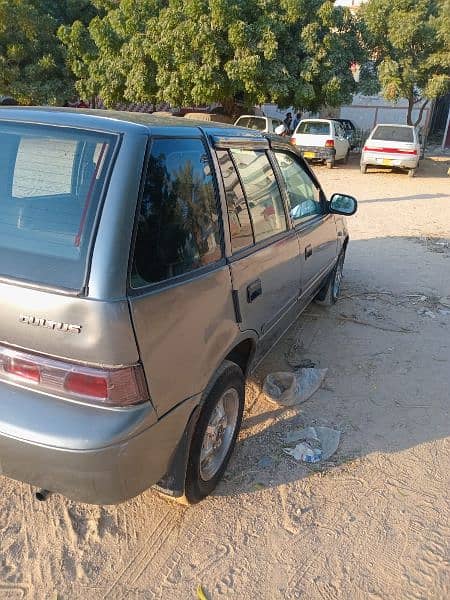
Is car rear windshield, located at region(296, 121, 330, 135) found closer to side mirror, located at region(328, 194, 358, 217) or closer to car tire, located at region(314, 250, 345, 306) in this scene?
car tire, located at region(314, 250, 345, 306)

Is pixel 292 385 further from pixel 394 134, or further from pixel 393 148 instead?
pixel 394 134

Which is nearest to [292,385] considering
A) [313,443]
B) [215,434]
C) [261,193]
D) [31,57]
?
[313,443]

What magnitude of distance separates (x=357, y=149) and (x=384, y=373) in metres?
22.6

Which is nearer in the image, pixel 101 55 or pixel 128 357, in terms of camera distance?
pixel 128 357

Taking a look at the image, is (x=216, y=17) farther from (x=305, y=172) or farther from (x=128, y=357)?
(x=128, y=357)

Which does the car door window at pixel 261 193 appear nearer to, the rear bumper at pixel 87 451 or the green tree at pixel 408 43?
the rear bumper at pixel 87 451

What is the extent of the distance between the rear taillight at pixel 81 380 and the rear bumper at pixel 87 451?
0.04 metres

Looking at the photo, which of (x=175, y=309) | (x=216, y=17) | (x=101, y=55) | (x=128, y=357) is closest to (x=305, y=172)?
(x=175, y=309)

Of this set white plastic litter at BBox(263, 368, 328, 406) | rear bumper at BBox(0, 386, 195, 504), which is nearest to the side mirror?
white plastic litter at BBox(263, 368, 328, 406)

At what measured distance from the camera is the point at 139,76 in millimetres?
16094

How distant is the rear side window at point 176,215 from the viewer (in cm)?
185

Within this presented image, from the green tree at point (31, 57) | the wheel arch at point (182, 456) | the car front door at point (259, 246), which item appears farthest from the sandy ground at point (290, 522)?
the green tree at point (31, 57)

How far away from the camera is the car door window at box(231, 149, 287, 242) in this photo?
106 inches

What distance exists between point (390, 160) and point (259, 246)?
46.6 ft
